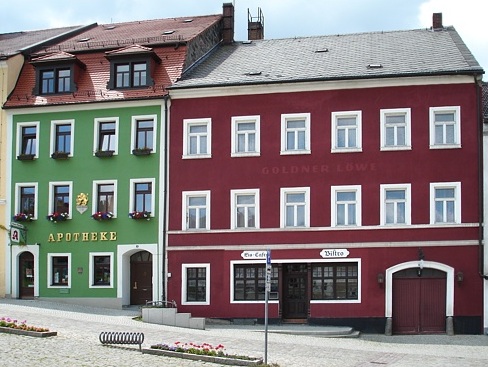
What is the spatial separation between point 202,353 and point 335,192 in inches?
488

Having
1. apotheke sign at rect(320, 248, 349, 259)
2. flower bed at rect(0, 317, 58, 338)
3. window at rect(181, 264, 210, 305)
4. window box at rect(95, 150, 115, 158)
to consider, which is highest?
window box at rect(95, 150, 115, 158)

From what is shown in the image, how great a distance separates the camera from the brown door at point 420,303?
33.0 metres

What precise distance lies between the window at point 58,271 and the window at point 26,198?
86.4 inches

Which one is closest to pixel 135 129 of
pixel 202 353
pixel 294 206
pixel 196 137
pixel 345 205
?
pixel 196 137

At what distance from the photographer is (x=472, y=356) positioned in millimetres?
26281

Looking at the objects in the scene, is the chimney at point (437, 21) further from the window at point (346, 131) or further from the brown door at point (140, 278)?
the brown door at point (140, 278)

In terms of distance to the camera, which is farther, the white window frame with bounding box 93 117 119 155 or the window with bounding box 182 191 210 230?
the white window frame with bounding box 93 117 119 155

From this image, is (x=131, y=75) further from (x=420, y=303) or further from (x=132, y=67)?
(x=420, y=303)

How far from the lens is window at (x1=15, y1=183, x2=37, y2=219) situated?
37812 mm

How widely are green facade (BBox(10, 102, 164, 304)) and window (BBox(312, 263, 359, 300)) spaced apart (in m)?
6.60

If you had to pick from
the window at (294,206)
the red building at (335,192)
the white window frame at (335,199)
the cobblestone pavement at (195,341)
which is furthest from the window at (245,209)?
the cobblestone pavement at (195,341)

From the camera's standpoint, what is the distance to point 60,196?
124 feet

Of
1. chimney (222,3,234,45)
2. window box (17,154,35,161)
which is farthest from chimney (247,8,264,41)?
window box (17,154,35,161)

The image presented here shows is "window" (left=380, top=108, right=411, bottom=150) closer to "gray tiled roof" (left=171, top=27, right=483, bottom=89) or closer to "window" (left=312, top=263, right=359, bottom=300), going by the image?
"gray tiled roof" (left=171, top=27, right=483, bottom=89)
